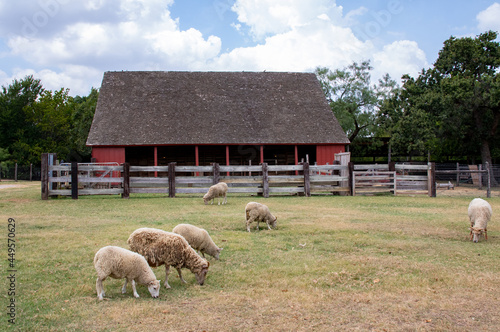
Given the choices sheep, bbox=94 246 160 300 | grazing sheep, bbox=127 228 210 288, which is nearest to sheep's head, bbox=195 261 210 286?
grazing sheep, bbox=127 228 210 288

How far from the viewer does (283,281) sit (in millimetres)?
6430

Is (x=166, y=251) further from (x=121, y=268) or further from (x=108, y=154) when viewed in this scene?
(x=108, y=154)

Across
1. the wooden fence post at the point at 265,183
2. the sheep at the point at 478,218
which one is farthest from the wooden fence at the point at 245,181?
the sheep at the point at 478,218

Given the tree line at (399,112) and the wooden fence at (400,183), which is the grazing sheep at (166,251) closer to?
the wooden fence at (400,183)

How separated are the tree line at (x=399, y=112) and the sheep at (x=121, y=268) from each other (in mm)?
29259

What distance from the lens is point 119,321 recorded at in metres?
4.98

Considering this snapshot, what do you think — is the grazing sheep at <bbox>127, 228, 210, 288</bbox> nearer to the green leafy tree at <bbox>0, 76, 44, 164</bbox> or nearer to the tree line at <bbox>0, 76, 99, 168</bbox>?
the tree line at <bbox>0, 76, 99, 168</bbox>

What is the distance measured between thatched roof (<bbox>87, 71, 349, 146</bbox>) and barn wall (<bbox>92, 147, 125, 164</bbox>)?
742 mm

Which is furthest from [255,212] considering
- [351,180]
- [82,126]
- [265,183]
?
[82,126]

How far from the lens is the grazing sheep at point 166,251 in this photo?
6.29 meters

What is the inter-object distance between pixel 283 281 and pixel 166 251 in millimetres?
1767

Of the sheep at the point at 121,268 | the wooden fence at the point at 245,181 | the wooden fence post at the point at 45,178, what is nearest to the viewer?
the sheep at the point at 121,268

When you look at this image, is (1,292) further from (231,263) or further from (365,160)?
(365,160)

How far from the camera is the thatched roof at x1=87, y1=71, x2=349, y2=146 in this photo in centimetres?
2950
